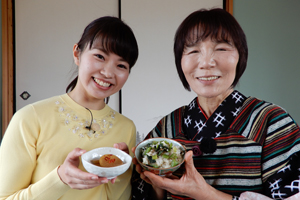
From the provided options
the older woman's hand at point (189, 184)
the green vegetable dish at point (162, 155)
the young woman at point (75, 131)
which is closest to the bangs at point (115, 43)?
the young woman at point (75, 131)

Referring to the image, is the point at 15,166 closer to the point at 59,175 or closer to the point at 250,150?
the point at 59,175

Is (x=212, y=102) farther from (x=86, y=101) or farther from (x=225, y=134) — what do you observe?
(x=86, y=101)

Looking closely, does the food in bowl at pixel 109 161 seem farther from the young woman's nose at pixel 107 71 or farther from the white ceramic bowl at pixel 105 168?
the young woman's nose at pixel 107 71

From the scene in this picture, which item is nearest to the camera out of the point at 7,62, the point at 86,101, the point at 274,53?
the point at 86,101

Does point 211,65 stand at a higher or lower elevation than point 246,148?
higher

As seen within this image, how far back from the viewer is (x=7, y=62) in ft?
7.11

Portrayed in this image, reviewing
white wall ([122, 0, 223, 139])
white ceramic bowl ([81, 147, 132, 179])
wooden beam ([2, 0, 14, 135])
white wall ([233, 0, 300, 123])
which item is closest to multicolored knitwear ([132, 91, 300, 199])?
white ceramic bowl ([81, 147, 132, 179])

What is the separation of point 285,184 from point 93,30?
107 cm

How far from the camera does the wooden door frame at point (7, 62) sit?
7.08 ft

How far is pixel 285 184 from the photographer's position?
0.96m

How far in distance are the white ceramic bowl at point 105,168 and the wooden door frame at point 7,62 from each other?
5.32 feet

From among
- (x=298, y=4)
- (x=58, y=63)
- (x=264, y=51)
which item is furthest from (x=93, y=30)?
(x=298, y=4)

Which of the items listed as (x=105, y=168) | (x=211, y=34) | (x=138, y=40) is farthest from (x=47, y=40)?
(x=105, y=168)

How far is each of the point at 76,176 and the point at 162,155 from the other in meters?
0.34
